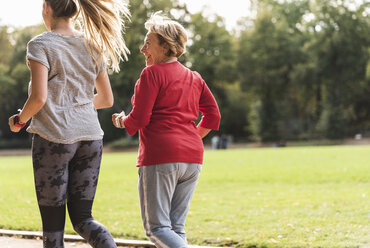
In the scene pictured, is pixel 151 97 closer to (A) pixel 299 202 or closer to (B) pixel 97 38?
(B) pixel 97 38

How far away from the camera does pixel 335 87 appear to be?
49.9m

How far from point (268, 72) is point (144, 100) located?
4949 cm

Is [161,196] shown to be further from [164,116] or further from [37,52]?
[37,52]

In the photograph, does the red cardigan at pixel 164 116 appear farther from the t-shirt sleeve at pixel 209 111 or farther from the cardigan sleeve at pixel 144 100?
the t-shirt sleeve at pixel 209 111

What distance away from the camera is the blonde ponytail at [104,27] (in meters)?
3.09

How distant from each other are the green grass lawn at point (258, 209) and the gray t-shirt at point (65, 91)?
2.85 m

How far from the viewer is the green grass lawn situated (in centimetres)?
554

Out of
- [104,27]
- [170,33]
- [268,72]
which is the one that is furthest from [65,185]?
[268,72]

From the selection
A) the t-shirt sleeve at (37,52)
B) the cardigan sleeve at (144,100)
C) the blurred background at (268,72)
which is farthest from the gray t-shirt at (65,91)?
the blurred background at (268,72)

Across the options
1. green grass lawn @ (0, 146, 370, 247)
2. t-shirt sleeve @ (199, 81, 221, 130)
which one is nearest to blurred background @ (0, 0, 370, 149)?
green grass lawn @ (0, 146, 370, 247)

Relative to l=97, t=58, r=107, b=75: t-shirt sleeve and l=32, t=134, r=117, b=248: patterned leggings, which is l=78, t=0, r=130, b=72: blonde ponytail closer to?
l=97, t=58, r=107, b=75: t-shirt sleeve

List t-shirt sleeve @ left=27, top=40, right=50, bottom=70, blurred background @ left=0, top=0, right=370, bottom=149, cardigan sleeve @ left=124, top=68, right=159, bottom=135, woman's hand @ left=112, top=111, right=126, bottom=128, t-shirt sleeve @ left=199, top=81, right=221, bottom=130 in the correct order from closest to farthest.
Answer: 1. t-shirt sleeve @ left=27, top=40, right=50, bottom=70
2. cardigan sleeve @ left=124, top=68, right=159, bottom=135
3. woman's hand @ left=112, top=111, right=126, bottom=128
4. t-shirt sleeve @ left=199, top=81, right=221, bottom=130
5. blurred background @ left=0, top=0, right=370, bottom=149

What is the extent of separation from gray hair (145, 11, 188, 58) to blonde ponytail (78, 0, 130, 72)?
9.9 inches

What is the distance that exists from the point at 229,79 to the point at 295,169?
39.3m
